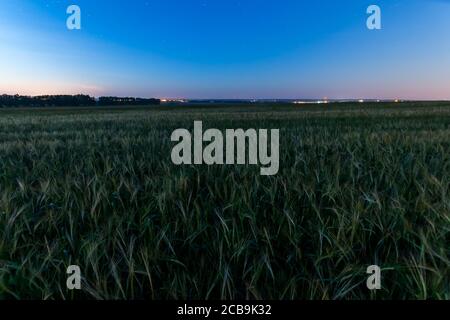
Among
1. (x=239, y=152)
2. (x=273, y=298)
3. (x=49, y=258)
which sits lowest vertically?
(x=273, y=298)

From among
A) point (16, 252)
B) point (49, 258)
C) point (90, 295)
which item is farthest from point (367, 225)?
point (16, 252)

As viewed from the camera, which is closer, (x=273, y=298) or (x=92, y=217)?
(x=273, y=298)

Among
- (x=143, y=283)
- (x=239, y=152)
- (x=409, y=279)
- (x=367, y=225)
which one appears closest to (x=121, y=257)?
(x=143, y=283)

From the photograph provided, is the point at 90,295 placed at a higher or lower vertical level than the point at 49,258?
lower

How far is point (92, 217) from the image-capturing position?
192 cm

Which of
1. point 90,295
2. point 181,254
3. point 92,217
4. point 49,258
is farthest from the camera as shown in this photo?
point 92,217

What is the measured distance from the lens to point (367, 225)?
69.7 inches

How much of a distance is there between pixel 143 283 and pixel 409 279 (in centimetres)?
109

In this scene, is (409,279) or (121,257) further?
(121,257)

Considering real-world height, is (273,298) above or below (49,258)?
below
